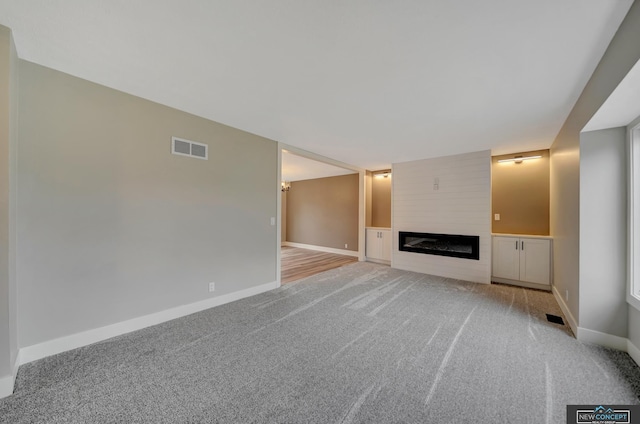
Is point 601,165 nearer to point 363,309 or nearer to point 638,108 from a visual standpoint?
point 638,108

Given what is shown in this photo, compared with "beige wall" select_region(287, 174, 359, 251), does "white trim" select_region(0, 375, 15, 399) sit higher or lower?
lower

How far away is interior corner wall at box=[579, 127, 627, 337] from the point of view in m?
2.26

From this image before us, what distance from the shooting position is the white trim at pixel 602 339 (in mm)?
2252

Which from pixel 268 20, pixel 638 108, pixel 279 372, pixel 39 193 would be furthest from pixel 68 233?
pixel 638 108

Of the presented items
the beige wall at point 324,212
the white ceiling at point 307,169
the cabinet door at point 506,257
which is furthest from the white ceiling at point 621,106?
the beige wall at point 324,212

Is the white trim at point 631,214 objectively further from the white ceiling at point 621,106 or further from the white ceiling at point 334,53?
the white ceiling at point 334,53

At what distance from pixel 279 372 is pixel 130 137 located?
9.21 feet

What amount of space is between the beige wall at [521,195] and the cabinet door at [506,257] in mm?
433

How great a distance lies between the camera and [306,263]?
6.29 m

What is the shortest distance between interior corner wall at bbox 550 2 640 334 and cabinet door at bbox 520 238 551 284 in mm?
217

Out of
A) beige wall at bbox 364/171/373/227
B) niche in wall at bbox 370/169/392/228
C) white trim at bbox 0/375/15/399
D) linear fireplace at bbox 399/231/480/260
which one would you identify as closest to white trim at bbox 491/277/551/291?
linear fireplace at bbox 399/231/480/260

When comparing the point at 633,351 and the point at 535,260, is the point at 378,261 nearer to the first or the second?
the point at 535,260

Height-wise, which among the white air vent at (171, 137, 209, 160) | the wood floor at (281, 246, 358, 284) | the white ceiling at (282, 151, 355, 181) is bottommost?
the wood floor at (281, 246, 358, 284)

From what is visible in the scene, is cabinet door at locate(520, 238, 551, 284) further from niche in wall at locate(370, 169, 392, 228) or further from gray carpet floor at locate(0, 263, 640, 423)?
niche in wall at locate(370, 169, 392, 228)
